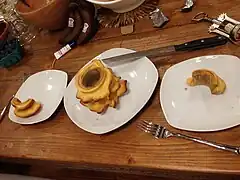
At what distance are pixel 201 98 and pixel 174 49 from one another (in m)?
0.17

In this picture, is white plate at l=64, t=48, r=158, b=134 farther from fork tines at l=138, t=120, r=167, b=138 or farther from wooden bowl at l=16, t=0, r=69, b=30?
wooden bowl at l=16, t=0, r=69, b=30

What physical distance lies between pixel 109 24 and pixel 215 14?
0.31 m

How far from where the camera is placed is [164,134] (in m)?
0.80

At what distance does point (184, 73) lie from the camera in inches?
34.2

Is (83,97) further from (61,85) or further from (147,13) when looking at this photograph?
(147,13)

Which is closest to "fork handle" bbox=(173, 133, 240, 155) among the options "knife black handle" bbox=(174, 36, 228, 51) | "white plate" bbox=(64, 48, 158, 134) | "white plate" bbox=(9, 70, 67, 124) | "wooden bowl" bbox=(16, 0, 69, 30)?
"white plate" bbox=(64, 48, 158, 134)

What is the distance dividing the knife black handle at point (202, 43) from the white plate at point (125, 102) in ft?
0.28

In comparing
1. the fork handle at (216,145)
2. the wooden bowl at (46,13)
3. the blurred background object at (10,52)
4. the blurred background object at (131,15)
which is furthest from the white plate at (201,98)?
the blurred background object at (10,52)

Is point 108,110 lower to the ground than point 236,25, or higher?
lower

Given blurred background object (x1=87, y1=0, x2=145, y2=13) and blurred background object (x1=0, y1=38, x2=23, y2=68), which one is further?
blurred background object (x1=0, y1=38, x2=23, y2=68)

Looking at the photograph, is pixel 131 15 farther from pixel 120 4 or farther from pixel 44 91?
pixel 44 91

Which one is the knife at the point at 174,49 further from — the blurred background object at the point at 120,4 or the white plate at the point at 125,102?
the blurred background object at the point at 120,4

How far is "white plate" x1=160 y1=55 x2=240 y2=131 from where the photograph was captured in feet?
2.51

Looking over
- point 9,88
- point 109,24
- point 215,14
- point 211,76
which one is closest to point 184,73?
point 211,76
